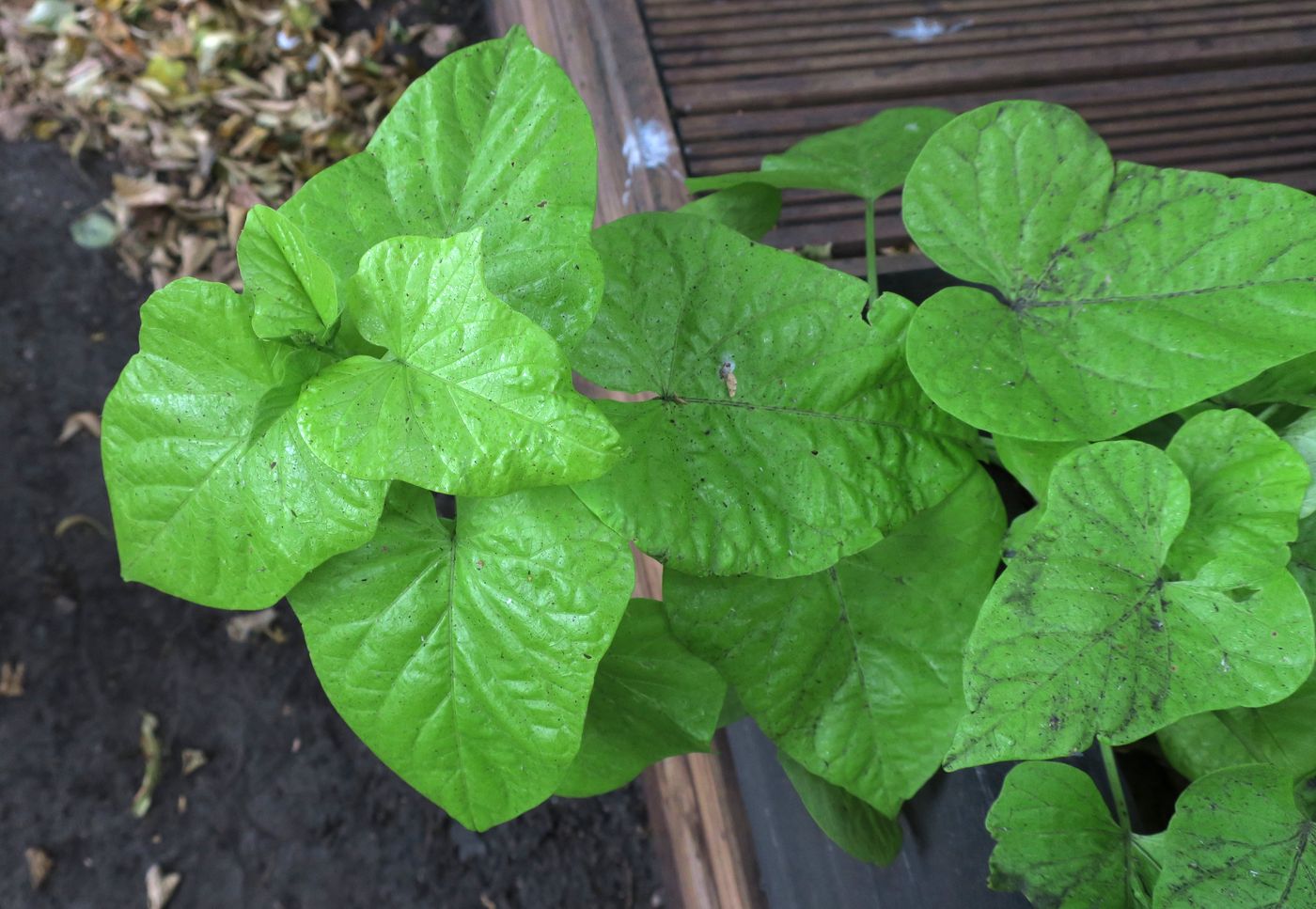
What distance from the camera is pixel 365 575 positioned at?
564 millimetres

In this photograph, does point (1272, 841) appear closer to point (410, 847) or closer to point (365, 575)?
point (365, 575)

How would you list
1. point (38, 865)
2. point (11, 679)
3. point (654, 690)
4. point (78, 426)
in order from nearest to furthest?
point (654, 690) → point (38, 865) → point (11, 679) → point (78, 426)

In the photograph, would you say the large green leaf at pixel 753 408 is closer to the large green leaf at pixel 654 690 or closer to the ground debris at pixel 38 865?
the large green leaf at pixel 654 690

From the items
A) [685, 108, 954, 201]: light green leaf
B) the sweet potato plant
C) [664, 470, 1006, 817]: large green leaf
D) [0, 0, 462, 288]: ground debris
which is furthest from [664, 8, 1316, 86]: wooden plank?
[0, 0, 462, 288]: ground debris

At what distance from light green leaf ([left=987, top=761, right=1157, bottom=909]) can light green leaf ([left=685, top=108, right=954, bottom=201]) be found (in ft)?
1.38

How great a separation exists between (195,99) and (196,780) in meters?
1.32

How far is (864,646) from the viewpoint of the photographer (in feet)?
2.02

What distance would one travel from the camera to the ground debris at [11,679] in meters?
1.47

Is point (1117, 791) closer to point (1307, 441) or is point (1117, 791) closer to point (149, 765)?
point (1307, 441)

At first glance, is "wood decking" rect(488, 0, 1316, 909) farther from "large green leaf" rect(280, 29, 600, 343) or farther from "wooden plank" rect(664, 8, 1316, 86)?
"large green leaf" rect(280, 29, 600, 343)

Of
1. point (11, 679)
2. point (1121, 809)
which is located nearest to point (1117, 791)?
point (1121, 809)

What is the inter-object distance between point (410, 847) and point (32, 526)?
83 centimetres

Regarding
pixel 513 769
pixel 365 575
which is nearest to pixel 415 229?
pixel 365 575

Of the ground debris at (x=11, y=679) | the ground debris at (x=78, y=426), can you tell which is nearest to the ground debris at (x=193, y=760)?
the ground debris at (x=11, y=679)
